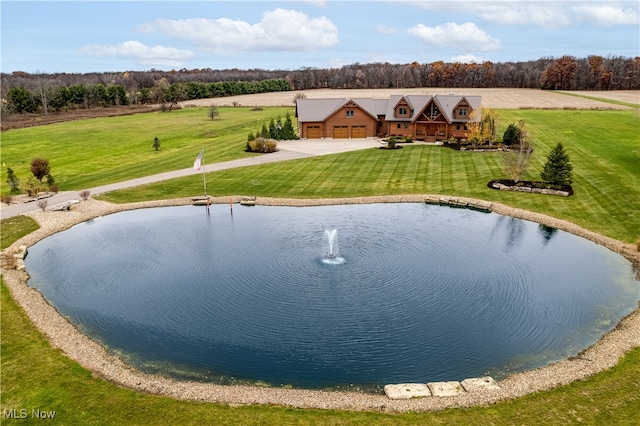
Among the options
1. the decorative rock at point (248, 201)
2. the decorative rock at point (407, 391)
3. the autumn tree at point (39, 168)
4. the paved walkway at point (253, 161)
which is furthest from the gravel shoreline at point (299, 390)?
the autumn tree at point (39, 168)

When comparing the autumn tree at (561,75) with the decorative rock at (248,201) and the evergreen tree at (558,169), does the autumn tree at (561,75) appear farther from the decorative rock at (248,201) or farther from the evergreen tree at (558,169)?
the decorative rock at (248,201)

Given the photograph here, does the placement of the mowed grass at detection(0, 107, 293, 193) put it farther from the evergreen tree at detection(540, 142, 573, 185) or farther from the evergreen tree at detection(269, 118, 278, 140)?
the evergreen tree at detection(540, 142, 573, 185)

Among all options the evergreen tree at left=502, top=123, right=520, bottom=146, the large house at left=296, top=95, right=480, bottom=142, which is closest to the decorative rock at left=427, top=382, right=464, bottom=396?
the evergreen tree at left=502, top=123, right=520, bottom=146

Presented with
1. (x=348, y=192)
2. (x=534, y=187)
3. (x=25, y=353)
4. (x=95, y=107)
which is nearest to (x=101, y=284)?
(x=25, y=353)

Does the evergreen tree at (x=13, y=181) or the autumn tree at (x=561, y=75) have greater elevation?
the autumn tree at (x=561, y=75)

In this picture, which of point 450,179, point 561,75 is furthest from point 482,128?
point 561,75

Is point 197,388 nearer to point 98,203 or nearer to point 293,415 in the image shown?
point 293,415

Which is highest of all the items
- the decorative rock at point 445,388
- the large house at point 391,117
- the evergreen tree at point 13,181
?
the large house at point 391,117
